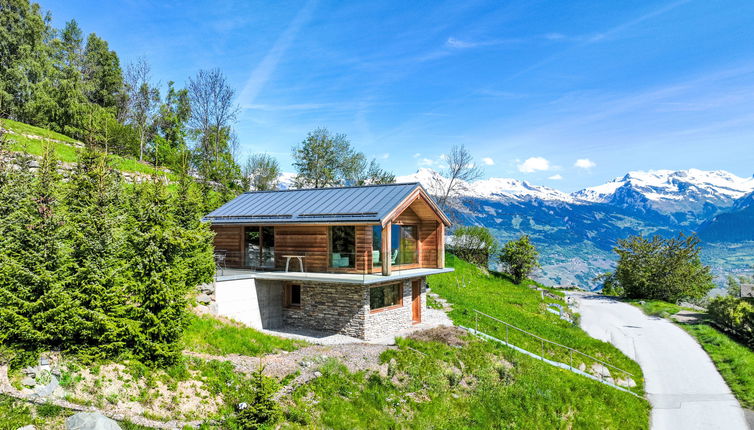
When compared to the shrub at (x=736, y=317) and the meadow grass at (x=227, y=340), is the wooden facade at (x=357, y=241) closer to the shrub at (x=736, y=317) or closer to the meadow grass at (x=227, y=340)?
the meadow grass at (x=227, y=340)

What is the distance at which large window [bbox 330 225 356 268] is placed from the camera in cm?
2014

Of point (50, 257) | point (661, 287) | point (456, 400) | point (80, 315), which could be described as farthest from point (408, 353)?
point (661, 287)

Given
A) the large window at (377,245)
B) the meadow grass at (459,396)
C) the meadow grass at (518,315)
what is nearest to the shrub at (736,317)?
the meadow grass at (518,315)

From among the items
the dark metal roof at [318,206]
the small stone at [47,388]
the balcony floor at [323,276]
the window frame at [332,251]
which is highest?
the dark metal roof at [318,206]

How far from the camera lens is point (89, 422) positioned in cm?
845

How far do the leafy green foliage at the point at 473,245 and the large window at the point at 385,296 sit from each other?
28130mm

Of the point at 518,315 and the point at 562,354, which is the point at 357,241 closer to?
the point at 562,354

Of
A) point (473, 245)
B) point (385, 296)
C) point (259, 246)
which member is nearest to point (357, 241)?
point (385, 296)

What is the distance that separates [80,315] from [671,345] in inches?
1221

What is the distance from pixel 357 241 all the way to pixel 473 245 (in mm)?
32583

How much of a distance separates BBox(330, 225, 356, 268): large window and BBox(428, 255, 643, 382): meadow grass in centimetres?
791

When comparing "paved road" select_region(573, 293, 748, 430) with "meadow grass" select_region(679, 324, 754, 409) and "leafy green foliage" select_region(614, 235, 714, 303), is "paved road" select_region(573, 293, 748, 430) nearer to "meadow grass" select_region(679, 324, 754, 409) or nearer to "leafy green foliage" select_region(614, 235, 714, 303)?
"meadow grass" select_region(679, 324, 754, 409)

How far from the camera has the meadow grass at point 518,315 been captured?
2205cm

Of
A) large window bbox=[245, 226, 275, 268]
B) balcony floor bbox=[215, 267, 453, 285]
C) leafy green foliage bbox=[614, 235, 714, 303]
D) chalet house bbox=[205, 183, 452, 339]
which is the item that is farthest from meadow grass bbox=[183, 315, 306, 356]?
leafy green foliage bbox=[614, 235, 714, 303]
